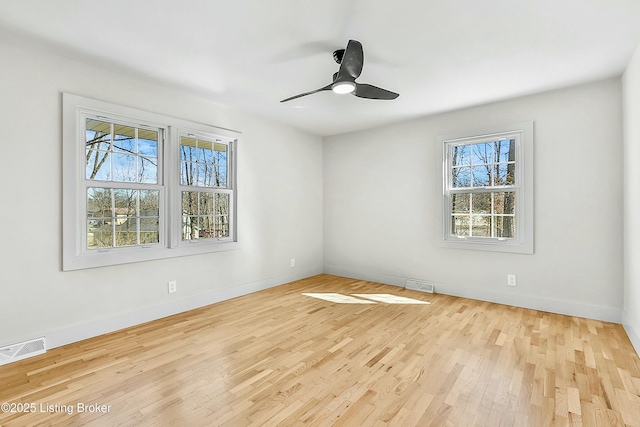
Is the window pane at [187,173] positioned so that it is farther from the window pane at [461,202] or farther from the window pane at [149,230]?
the window pane at [461,202]

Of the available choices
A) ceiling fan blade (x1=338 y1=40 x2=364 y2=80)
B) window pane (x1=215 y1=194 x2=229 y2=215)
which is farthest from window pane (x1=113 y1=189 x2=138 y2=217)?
ceiling fan blade (x1=338 y1=40 x2=364 y2=80)

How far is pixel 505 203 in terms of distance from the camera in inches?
157

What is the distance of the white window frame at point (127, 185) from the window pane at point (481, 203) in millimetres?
3274

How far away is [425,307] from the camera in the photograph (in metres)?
3.84

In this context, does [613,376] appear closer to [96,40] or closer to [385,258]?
[385,258]

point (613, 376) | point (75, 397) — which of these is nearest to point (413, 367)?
point (613, 376)

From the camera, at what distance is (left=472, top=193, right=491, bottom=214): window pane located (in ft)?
13.5

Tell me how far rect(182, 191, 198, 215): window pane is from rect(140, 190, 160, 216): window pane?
31 cm

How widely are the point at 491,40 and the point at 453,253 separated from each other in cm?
271

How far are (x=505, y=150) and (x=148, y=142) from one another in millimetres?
4332

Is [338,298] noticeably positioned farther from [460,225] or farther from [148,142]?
Answer: [148,142]

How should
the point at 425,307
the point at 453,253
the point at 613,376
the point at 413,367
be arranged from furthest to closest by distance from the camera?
the point at 453,253 → the point at 425,307 → the point at 413,367 → the point at 613,376

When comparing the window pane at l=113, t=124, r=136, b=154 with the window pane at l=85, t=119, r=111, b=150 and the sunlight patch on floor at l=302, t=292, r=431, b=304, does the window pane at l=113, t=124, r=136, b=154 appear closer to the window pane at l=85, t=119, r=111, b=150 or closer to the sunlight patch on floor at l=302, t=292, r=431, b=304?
the window pane at l=85, t=119, r=111, b=150

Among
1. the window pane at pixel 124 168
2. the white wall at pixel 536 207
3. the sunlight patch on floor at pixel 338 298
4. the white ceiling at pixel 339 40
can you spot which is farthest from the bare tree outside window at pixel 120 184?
the white wall at pixel 536 207
